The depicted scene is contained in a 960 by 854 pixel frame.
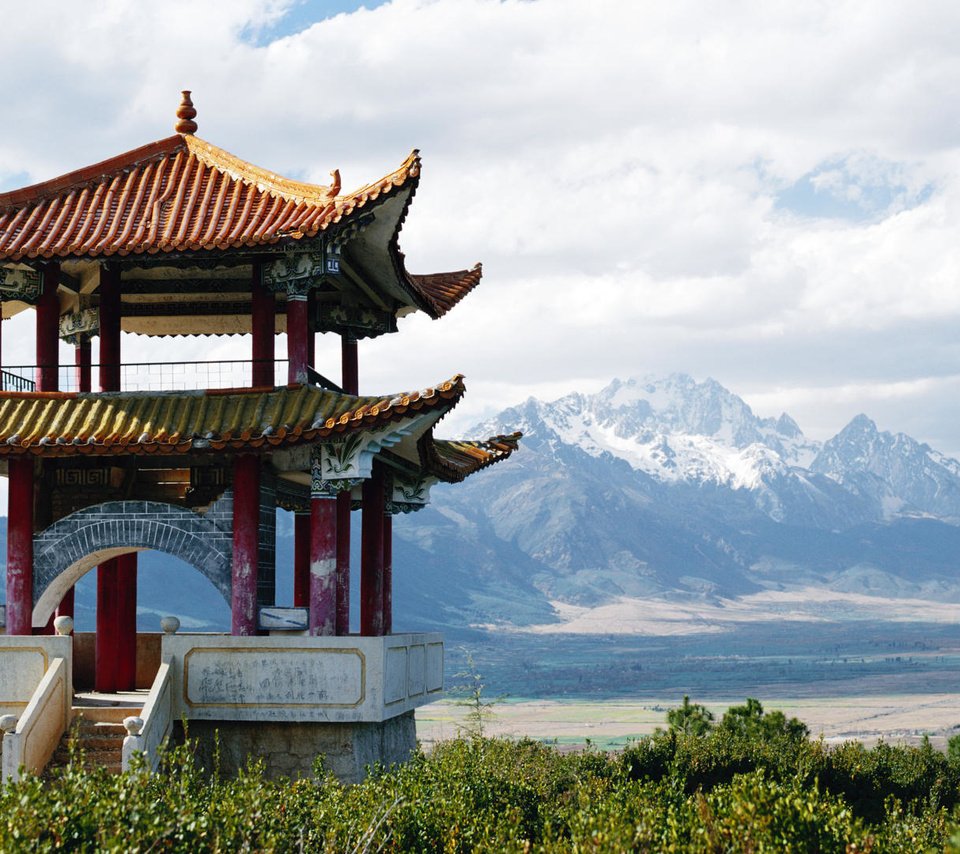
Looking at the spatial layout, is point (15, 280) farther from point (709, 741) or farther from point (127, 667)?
point (709, 741)

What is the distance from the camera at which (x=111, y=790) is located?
1783cm

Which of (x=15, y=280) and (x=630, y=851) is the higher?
(x=15, y=280)

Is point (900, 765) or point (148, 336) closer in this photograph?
point (148, 336)

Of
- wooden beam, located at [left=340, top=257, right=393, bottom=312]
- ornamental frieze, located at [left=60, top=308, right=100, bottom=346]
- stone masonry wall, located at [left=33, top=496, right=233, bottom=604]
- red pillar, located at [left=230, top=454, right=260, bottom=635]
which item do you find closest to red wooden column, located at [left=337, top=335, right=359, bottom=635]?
wooden beam, located at [left=340, top=257, right=393, bottom=312]

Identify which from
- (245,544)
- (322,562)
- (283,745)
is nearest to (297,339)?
(245,544)

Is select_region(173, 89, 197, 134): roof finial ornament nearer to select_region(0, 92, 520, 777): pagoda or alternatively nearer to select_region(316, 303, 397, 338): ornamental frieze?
select_region(0, 92, 520, 777): pagoda

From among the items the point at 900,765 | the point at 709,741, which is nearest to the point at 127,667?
the point at 709,741

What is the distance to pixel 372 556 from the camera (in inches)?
Result: 1262

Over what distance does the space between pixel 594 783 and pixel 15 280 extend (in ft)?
54.0

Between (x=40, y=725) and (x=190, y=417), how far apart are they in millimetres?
5818

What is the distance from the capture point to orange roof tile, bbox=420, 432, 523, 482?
103 feet

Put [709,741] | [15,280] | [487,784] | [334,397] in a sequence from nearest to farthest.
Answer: [487,784]
[334,397]
[15,280]
[709,741]

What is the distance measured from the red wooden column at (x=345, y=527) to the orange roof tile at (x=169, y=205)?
468cm

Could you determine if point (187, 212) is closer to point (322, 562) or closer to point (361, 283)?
point (361, 283)
